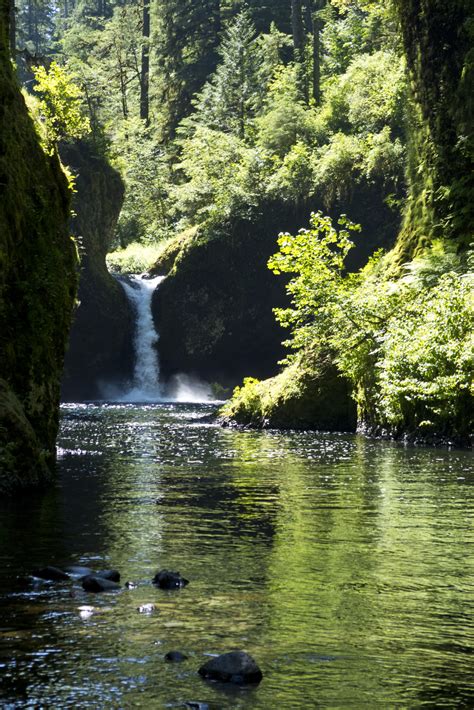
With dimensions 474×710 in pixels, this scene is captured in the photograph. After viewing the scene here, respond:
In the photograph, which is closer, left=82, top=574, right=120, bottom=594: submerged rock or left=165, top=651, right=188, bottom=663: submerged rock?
left=165, top=651, right=188, bottom=663: submerged rock

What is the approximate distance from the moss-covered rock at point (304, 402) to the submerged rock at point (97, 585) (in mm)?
18194

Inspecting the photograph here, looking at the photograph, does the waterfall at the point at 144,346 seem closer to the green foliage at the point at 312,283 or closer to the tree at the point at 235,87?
the tree at the point at 235,87

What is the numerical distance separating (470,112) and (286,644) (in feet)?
75.2

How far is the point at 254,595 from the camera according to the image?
7742 mm

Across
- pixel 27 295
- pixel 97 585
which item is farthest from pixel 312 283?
pixel 97 585

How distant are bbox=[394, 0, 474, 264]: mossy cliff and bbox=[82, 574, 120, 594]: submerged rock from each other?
19.2 meters

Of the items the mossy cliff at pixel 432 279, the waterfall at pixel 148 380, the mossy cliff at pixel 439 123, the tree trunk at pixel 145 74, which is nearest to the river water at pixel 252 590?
the mossy cliff at pixel 432 279

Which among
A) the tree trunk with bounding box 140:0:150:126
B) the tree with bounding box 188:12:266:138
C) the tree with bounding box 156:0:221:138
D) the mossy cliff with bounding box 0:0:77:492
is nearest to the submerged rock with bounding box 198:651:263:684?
the mossy cliff with bounding box 0:0:77:492

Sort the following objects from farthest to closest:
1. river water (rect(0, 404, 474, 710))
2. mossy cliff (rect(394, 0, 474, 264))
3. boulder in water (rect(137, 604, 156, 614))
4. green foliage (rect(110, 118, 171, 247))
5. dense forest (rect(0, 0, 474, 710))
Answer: green foliage (rect(110, 118, 171, 247)) → mossy cliff (rect(394, 0, 474, 264)) → boulder in water (rect(137, 604, 156, 614)) → dense forest (rect(0, 0, 474, 710)) → river water (rect(0, 404, 474, 710))

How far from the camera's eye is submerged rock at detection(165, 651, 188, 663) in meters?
6.09

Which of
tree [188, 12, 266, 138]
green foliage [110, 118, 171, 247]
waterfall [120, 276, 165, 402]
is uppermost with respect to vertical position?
tree [188, 12, 266, 138]

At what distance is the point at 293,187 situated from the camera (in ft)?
152

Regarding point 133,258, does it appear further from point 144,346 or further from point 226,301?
point 144,346

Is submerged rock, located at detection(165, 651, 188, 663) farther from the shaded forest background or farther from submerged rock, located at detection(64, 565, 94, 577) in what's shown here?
the shaded forest background
